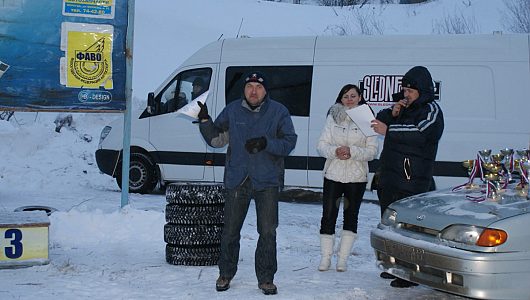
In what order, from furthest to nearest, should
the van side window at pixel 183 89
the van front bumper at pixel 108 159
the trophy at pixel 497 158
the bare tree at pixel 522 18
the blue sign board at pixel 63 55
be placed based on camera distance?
Answer: the bare tree at pixel 522 18
the van front bumper at pixel 108 159
the van side window at pixel 183 89
the blue sign board at pixel 63 55
the trophy at pixel 497 158

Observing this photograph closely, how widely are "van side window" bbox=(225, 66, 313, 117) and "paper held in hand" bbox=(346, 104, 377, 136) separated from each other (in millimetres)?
4659

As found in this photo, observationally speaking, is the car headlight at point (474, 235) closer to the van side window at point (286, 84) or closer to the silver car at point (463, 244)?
the silver car at point (463, 244)

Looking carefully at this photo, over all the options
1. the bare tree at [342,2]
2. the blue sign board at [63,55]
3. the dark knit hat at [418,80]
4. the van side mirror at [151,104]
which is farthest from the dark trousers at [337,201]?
the bare tree at [342,2]

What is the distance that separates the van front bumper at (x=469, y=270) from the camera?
14.9 ft

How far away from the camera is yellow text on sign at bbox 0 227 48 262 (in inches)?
246

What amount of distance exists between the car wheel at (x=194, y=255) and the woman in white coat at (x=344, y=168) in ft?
3.61

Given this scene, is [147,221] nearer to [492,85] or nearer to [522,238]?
[522,238]

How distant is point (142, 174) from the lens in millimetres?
11734

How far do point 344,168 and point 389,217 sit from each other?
2.69 feet

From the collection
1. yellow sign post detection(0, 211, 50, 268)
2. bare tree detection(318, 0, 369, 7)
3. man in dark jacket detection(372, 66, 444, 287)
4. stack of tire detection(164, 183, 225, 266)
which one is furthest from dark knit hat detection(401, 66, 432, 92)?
bare tree detection(318, 0, 369, 7)

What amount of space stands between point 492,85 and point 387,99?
5.11ft

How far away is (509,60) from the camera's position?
9.91 metres

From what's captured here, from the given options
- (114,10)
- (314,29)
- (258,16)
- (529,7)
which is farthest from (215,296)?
(258,16)

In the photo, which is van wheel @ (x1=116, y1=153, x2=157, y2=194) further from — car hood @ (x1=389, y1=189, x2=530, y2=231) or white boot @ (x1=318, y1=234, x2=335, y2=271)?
car hood @ (x1=389, y1=189, x2=530, y2=231)
